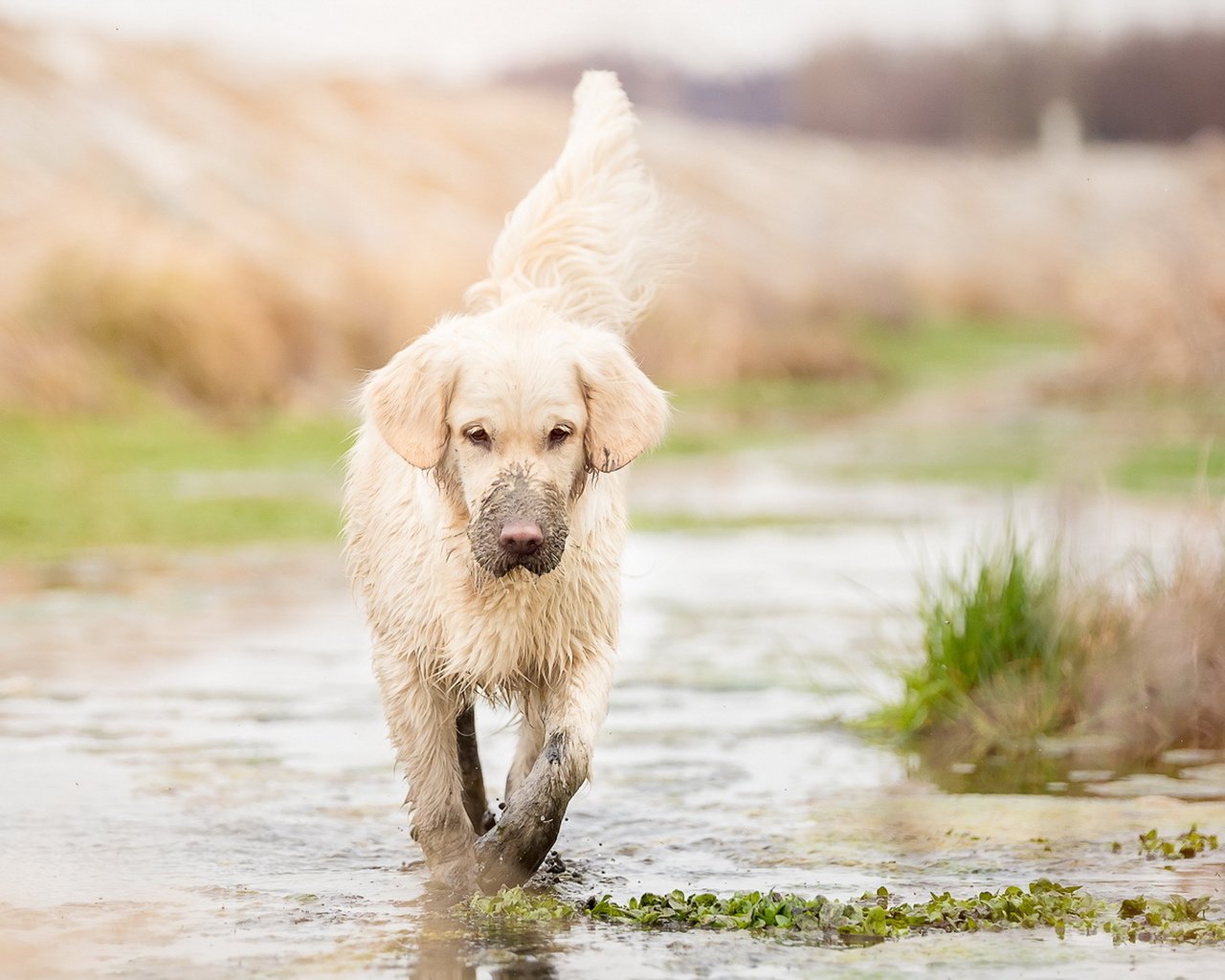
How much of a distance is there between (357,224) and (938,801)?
22.8 metres

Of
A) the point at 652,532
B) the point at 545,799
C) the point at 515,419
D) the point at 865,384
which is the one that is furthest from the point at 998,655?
the point at 865,384

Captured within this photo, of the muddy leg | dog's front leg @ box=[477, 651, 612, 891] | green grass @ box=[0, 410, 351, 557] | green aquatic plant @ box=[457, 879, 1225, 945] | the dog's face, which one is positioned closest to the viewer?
green aquatic plant @ box=[457, 879, 1225, 945]

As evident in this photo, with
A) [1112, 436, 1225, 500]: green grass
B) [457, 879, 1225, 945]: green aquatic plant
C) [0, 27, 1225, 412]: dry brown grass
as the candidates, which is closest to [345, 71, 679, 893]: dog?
[457, 879, 1225, 945]: green aquatic plant

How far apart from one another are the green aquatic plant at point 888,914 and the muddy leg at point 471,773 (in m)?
1.28

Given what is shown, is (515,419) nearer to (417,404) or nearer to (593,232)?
(417,404)

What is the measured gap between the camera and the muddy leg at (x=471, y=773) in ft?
21.7

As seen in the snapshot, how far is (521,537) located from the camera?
214 inches

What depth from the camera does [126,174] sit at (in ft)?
87.4

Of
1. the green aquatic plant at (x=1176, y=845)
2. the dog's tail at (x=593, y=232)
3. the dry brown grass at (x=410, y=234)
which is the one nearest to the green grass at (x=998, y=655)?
the green aquatic plant at (x=1176, y=845)

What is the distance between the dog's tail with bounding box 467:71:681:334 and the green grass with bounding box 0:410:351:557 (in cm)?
473

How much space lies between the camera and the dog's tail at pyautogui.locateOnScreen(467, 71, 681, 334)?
720cm

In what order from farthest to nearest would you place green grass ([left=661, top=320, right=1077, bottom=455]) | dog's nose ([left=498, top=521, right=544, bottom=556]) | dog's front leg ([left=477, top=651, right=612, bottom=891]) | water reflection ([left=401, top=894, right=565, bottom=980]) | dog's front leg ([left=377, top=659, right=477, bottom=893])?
green grass ([left=661, top=320, right=1077, bottom=455]), dog's front leg ([left=377, top=659, right=477, bottom=893]), dog's front leg ([left=477, top=651, right=612, bottom=891]), dog's nose ([left=498, top=521, right=544, bottom=556]), water reflection ([left=401, top=894, right=565, bottom=980])

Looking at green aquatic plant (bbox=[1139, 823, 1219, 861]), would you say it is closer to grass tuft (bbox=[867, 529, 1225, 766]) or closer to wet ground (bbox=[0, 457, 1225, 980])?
wet ground (bbox=[0, 457, 1225, 980])

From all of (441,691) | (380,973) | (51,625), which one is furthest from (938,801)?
(51,625)
